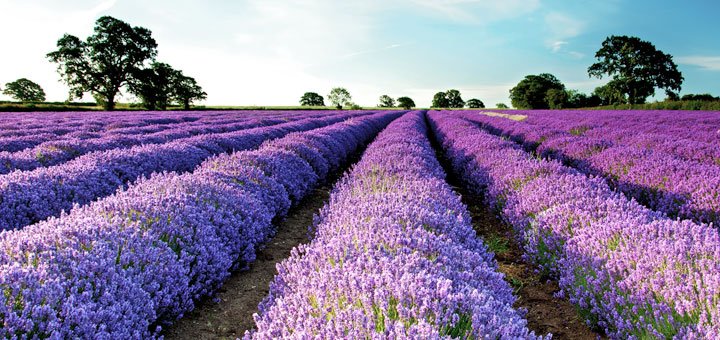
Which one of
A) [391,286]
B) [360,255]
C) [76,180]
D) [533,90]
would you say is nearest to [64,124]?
[76,180]

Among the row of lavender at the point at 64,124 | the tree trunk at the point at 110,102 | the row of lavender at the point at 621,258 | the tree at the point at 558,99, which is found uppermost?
the tree at the point at 558,99

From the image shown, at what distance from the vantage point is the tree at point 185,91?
211 feet

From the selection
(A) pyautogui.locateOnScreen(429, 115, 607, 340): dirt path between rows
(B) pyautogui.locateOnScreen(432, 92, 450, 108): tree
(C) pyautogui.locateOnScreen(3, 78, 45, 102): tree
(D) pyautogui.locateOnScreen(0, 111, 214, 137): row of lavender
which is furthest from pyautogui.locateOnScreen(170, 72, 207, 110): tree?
(B) pyautogui.locateOnScreen(432, 92, 450, 108): tree

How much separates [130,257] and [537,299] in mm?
3293

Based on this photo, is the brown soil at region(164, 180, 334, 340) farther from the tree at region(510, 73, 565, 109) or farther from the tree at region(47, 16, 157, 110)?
the tree at region(510, 73, 565, 109)

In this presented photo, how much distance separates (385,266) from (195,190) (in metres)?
2.77

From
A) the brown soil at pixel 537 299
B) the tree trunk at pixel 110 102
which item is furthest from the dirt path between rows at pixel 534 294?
the tree trunk at pixel 110 102

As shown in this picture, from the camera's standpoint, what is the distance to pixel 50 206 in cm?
478

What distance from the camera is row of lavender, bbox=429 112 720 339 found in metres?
2.32

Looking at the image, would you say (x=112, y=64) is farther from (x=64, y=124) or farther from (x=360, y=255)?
(x=360, y=255)

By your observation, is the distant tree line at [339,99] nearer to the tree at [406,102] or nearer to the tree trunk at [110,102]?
the tree at [406,102]

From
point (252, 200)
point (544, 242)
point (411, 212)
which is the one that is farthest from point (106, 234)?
point (544, 242)

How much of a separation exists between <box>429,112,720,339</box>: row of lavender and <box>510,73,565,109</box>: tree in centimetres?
8718

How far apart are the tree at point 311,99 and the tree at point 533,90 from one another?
167 ft
